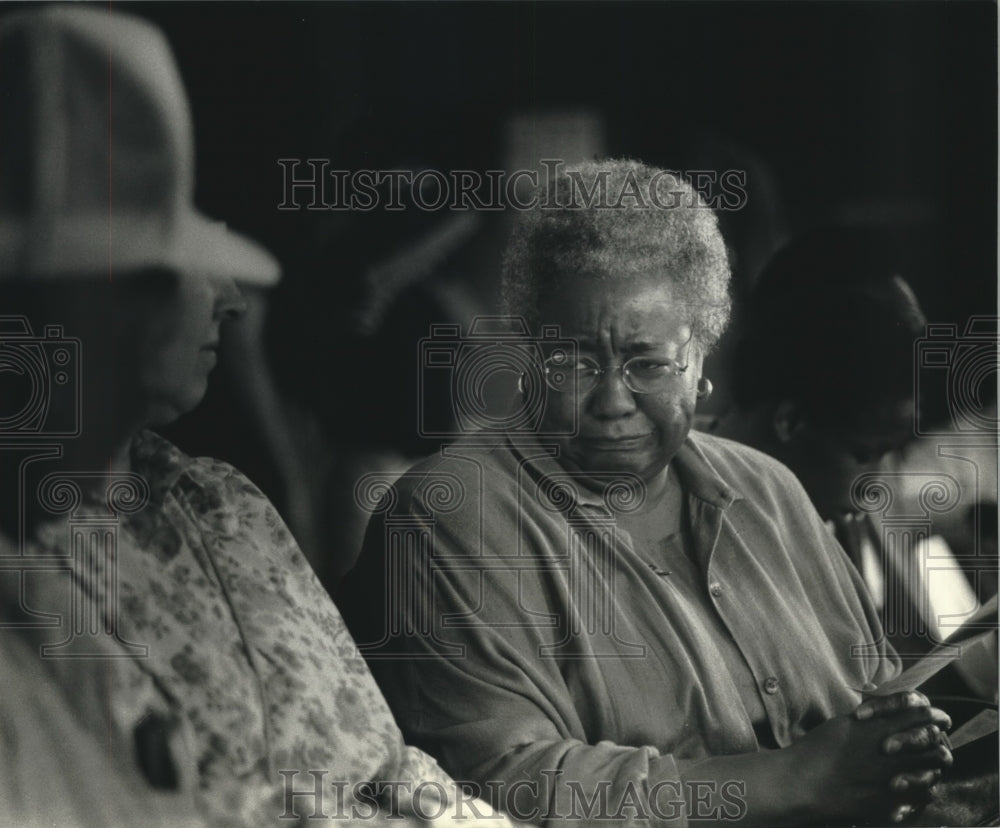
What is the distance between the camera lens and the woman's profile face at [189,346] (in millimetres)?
2896

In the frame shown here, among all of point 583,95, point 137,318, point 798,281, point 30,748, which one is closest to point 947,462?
point 798,281

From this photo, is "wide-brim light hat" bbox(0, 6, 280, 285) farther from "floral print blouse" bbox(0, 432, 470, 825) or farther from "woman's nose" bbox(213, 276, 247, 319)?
"floral print blouse" bbox(0, 432, 470, 825)

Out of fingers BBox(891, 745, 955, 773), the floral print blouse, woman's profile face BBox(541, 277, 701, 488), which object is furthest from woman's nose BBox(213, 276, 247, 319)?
fingers BBox(891, 745, 955, 773)

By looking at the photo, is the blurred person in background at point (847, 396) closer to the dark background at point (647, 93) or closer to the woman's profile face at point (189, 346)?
the dark background at point (647, 93)

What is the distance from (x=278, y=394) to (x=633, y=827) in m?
1.20

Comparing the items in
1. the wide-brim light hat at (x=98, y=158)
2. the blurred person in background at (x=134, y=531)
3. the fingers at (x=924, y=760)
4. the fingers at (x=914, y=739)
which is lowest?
the fingers at (x=924, y=760)

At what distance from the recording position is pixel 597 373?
2875 mm

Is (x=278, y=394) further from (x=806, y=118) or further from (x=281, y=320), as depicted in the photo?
(x=806, y=118)

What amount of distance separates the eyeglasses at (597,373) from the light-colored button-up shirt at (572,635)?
0.15m

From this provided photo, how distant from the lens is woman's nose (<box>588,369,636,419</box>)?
2.88 metres

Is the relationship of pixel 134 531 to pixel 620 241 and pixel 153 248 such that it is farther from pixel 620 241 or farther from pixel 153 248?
pixel 620 241

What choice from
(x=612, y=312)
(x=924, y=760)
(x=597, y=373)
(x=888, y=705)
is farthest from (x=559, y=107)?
(x=924, y=760)

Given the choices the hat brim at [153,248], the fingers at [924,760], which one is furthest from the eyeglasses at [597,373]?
the fingers at [924,760]

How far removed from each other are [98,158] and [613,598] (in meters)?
1.47
